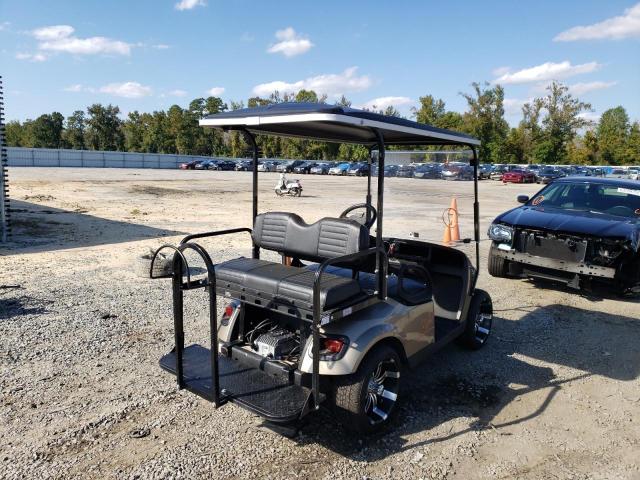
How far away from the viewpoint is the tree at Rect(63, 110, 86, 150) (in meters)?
79.8

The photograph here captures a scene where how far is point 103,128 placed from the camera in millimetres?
78562

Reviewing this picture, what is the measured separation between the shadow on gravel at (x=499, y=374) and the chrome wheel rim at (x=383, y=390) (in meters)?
0.15

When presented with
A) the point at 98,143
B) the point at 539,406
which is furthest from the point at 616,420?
the point at 98,143

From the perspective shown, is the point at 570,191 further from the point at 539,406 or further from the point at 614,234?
the point at 539,406

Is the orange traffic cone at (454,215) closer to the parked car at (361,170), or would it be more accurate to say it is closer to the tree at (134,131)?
the parked car at (361,170)

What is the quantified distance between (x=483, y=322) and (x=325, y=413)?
2229 millimetres

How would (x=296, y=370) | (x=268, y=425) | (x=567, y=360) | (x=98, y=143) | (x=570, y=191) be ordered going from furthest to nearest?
(x=98, y=143) < (x=570, y=191) < (x=567, y=360) < (x=268, y=425) < (x=296, y=370)

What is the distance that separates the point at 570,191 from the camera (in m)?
7.99

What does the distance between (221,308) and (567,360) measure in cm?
389

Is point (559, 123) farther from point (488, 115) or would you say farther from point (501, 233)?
point (501, 233)

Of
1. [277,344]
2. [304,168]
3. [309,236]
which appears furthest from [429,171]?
[304,168]

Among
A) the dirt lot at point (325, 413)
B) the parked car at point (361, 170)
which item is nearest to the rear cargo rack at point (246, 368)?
the dirt lot at point (325, 413)

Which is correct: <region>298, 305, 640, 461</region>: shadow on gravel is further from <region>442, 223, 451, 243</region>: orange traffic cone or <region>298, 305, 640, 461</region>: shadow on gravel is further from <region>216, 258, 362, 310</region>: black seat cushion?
<region>442, 223, 451, 243</region>: orange traffic cone

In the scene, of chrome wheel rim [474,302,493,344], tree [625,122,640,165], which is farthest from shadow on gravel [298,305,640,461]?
tree [625,122,640,165]
